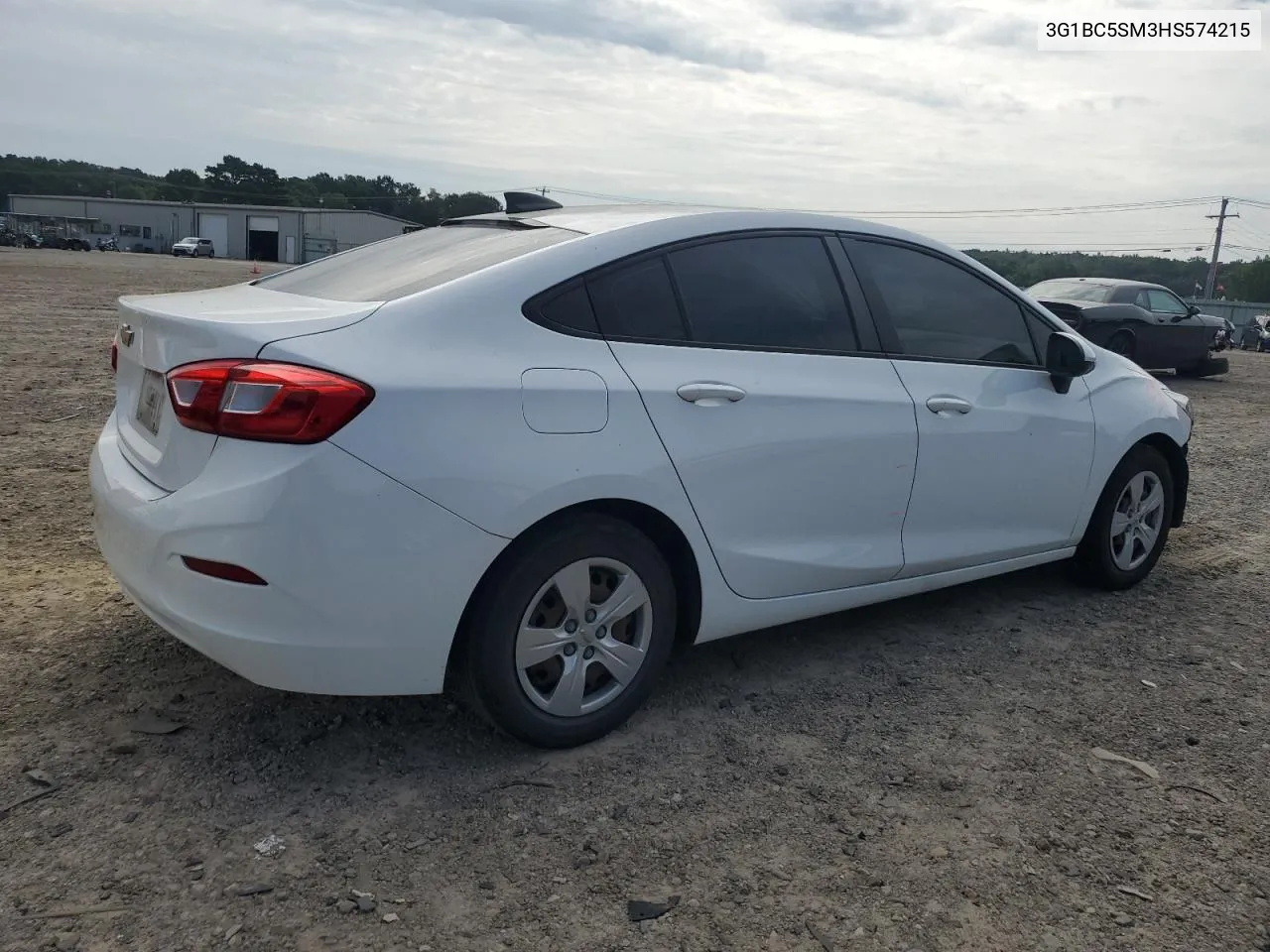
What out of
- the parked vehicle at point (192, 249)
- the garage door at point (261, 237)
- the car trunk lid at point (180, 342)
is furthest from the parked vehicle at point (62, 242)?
the car trunk lid at point (180, 342)

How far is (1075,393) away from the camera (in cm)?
451

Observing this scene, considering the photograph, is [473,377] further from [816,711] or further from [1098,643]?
[1098,643]

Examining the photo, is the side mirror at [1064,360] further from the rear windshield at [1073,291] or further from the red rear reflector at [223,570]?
the rear windshield at [1073,291]

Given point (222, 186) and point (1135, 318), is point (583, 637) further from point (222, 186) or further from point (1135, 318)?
point (222, 186)

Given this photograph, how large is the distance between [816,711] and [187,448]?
2126 mm

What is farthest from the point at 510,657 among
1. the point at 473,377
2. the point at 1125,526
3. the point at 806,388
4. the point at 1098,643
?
the point at 1125,526

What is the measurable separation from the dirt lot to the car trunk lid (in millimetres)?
847

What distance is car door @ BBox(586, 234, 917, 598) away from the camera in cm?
322

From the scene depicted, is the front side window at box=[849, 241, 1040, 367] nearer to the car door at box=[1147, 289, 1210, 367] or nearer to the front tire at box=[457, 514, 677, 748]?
the front tire at box=[457, 514, 677, 748]

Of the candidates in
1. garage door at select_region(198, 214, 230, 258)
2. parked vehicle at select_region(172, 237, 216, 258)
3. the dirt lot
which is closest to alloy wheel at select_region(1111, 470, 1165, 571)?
the dirt lot

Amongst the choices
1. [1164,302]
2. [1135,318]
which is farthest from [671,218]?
[1164,302]

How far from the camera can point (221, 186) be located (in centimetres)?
11769

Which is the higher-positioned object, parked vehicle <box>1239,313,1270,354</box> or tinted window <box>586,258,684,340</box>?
tinted window <box>586,258,684,340</box>

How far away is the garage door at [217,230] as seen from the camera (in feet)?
Answer: 285
